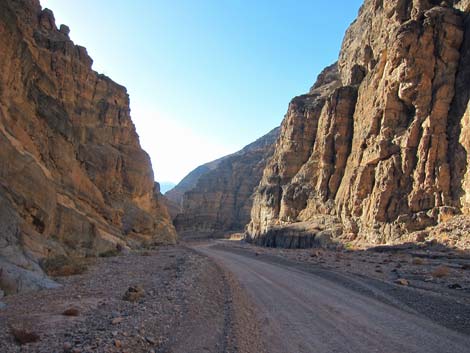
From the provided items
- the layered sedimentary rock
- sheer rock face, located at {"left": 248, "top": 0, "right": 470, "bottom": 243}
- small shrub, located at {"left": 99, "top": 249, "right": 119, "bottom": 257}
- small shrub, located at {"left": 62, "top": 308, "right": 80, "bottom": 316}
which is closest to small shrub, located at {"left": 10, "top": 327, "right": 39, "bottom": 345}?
small shrub, located at {"left": 62, "top": 308, "right": 80, "bottom": 316}

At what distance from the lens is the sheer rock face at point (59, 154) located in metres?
17.2

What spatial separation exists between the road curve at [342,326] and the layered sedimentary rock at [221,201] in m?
125

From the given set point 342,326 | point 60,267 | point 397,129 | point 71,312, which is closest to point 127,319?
point 71,312

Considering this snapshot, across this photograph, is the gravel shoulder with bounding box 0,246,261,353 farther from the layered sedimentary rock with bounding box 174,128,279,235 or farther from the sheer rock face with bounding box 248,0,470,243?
the layered sedimentary rock with bounding box 174,128,279,235

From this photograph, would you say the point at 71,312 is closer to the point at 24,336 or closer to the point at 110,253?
the point at 24,336

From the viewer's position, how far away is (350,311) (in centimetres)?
954

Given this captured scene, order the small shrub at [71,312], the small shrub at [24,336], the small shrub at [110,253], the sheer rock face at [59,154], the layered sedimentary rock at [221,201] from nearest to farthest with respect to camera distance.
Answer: the small shrub at [24,336]
the small shrub at [71,312]
the sheer rock face at [59,154]
the small shrub at [110,253]
the layered sedimentary rock at [221,201]

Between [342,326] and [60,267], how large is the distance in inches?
502

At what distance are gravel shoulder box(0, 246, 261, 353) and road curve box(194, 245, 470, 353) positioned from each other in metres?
0.74

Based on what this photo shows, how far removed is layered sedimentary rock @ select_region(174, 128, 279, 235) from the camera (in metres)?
142

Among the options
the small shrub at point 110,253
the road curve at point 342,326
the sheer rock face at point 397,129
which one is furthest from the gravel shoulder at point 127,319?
the sheer rock face at point 397,129

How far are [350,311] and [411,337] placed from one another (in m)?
2.37

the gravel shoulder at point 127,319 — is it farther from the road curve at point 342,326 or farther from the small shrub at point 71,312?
the road curve at point 342,326

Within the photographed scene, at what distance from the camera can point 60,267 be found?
1558 cm
